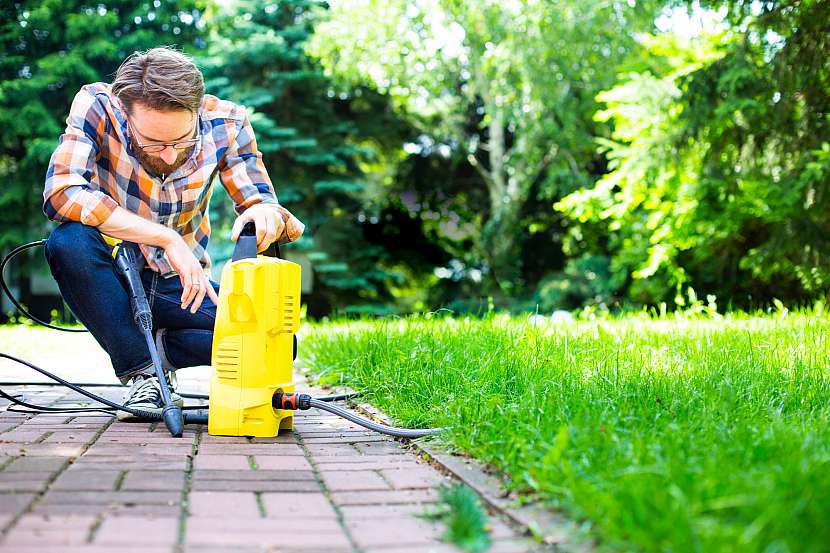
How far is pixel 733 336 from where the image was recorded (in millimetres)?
3934

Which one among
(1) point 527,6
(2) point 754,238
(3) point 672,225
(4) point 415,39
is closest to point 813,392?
(3) point 672,225

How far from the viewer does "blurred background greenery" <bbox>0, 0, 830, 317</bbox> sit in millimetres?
10711

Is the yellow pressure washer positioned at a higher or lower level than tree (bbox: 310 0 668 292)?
lower

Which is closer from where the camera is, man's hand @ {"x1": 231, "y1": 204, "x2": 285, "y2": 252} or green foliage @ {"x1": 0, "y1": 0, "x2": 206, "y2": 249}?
man's hand @ {"x1": 231, "y1": 204, "x2": 285, "y2": 252}

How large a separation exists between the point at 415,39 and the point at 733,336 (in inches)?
431

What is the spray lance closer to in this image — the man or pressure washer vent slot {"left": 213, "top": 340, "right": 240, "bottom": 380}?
the man

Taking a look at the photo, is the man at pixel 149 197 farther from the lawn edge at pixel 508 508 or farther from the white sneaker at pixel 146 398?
the lawn edge at pixel 508 508

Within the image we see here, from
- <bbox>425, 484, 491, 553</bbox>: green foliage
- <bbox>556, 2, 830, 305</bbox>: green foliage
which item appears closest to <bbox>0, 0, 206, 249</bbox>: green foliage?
<bbox>556, 2, 830, 305</bbox>: green foliage

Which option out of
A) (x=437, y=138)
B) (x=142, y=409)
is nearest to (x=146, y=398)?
(x=142, y=409)

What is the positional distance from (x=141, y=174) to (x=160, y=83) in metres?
0.42

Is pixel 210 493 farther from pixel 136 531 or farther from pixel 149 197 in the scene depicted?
pixel 149 197

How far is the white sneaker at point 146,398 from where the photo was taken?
2.75m

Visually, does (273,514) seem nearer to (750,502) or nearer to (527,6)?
(750,502)

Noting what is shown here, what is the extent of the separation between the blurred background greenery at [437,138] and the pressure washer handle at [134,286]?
7370mm
